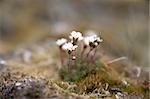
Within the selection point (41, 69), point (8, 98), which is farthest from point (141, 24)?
point (8, 98)

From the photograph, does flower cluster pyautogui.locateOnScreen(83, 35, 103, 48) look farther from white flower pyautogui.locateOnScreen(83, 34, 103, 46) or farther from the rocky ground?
the rocky ground

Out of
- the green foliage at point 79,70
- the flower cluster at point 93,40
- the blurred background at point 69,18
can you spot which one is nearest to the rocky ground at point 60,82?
the green foliage at point 79,70

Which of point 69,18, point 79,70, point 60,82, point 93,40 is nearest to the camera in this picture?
point 60,82

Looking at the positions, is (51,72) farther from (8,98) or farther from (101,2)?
(101,2)

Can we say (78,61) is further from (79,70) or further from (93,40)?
(93,40)

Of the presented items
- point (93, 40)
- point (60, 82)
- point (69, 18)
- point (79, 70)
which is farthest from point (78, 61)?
point (69, 18)

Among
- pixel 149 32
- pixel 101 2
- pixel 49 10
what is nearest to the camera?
pixel 149 32

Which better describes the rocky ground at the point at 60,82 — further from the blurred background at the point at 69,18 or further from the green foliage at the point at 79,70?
the blurred background at the point at 69,18
